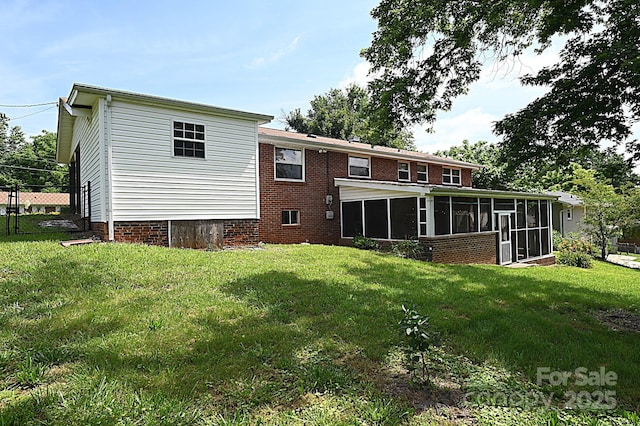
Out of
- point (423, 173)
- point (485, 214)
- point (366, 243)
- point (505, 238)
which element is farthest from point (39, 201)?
point (505, 238)

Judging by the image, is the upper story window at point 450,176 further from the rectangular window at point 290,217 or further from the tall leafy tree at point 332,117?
the rectangular window at point 290,217

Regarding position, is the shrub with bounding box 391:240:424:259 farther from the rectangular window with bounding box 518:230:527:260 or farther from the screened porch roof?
the rectangular window with bounding box 518:230:527:260

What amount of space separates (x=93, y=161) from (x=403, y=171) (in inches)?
544

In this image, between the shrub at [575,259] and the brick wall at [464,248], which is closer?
the brick wall at [464,248]

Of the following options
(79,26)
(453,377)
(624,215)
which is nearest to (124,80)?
(79,26)

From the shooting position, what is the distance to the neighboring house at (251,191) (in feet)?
30.3

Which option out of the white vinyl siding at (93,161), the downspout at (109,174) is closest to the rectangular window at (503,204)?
the downspout at (109,174)

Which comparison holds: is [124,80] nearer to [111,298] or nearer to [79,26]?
[79,26]

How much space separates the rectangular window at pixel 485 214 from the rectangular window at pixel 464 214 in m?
0.41

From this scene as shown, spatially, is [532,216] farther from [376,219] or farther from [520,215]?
[376,219]

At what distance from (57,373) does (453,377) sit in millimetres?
3651

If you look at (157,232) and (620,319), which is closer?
(620,319)

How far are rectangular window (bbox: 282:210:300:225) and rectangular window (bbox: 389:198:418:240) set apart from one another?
384 cm

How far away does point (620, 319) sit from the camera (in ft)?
18.5
